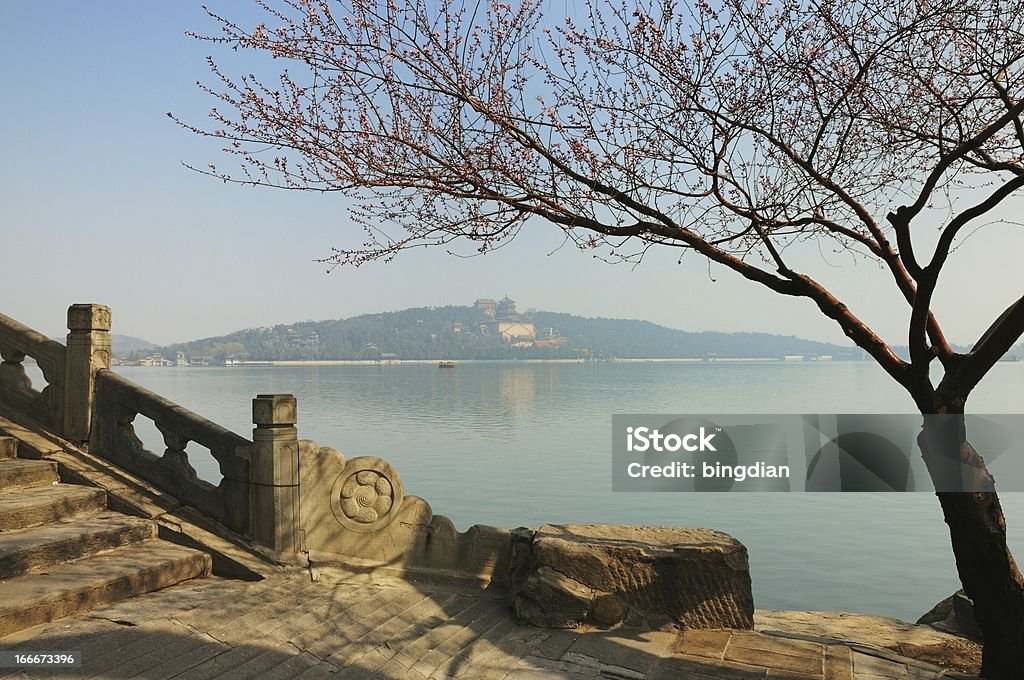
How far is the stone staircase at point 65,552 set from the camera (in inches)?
191

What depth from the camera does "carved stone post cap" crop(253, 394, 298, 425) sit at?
6.29m

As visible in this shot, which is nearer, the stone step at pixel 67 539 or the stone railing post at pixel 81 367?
the stone step at pixel 67 539

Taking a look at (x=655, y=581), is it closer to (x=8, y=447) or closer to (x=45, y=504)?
(x=45, y=504)

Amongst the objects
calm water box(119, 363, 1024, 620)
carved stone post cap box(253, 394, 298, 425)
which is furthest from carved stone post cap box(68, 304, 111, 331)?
calm water box(119, 363, 1024, 620)

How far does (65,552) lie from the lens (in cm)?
553

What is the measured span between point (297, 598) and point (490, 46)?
4238mm

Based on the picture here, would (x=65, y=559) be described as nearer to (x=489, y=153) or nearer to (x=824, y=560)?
(x=489, y=153)

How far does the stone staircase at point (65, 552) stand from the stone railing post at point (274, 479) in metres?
0.49

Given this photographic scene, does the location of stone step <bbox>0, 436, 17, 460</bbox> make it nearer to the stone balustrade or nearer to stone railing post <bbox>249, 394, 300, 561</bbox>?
the stone balustrade

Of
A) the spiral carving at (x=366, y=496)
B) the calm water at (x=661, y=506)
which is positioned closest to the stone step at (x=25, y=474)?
the spiral carving at (x=366, y=496)

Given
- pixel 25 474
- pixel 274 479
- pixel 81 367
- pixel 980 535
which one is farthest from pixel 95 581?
pixel 980 535

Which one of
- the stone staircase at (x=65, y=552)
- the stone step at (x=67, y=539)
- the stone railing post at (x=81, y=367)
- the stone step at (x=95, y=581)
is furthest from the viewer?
the stone railing post at (x=81, y=367)

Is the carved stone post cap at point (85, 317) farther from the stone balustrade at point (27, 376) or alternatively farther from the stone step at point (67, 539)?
the stone step at point (67, 539)

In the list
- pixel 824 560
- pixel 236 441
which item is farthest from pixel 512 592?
pixel 824 560
